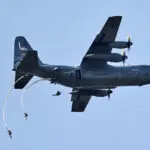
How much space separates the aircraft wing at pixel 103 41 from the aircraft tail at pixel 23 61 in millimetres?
4860

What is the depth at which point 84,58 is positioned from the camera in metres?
58.1

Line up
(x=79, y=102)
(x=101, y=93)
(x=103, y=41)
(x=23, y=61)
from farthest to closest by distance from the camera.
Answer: (x=79, y=102)
(x=101, y=93)
(x=103, y=41)
(x=23, y=61)

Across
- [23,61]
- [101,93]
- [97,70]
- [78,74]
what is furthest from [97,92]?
[23,61]

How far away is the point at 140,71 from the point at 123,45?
10.7ft

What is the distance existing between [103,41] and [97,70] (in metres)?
2.84

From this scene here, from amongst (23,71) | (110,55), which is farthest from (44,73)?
(110,55)

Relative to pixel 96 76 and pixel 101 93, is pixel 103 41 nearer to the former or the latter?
pixel 96 76

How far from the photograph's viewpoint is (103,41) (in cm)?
5712

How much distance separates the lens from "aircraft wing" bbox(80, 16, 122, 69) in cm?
5572

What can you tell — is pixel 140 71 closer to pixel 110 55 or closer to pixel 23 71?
pixel 110 55

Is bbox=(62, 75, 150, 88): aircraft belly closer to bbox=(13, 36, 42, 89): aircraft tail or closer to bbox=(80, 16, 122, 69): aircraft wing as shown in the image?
bbox=(80, 16, 122, 69): aircraft wing

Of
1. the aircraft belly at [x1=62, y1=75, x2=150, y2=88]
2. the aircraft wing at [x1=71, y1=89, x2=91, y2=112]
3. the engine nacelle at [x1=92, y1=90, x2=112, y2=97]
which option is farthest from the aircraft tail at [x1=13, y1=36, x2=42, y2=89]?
the engine nacelle at [x1=92, y1=90, x2=112, y2=97]

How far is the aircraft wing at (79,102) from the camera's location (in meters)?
63.0

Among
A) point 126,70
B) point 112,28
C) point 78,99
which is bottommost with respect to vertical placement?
point 78,99
